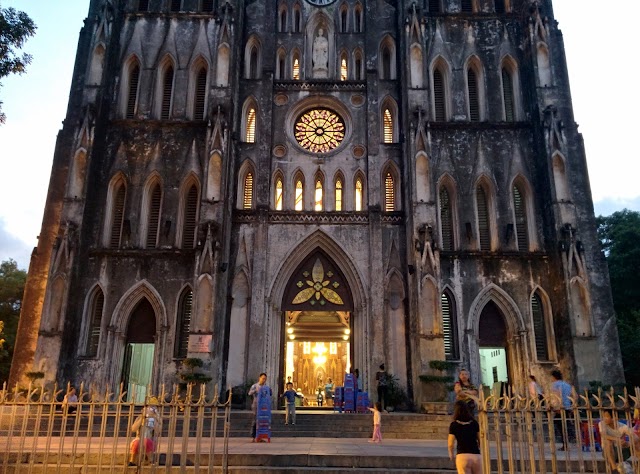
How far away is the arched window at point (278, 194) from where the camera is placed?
77.8 ft

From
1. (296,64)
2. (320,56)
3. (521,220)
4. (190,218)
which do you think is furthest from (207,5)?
(521,220)

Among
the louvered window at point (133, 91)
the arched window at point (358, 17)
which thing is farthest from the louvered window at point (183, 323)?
the arched window at point (358, 17)

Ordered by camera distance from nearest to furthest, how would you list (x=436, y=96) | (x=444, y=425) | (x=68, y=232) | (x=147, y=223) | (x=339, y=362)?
(x=444, y=425) < (x=68, y=232) < (x=147, y=223) < (x=436, y=96) < (x=339, y=362)

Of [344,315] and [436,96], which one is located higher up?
[436,96]

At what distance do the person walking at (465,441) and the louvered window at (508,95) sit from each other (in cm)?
1894

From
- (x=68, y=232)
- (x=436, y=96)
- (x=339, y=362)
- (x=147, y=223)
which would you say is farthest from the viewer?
(x=339, y=362)

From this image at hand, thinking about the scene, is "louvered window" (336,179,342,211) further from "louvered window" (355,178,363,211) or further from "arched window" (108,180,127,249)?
"arched window" (108,180,127,249)

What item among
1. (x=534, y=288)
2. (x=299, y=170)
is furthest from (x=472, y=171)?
(x=299, y=170)

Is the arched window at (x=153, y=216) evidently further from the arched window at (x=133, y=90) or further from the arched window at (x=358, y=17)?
the arched window at (x=358, y=17)

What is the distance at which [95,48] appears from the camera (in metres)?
23.7

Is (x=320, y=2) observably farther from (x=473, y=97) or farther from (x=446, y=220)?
(x=446, y=220)

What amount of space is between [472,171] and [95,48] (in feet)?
52.1

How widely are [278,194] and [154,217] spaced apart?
4971 millimetres

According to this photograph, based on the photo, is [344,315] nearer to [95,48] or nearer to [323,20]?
[323,20]
